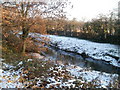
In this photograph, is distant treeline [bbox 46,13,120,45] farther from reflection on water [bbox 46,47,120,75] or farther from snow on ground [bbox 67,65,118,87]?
snow on ground [bbox 67,65,118,87]

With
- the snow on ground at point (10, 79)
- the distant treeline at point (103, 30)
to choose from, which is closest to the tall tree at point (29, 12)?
the snow on ground at point (10, 79)

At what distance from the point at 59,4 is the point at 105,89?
6220mm

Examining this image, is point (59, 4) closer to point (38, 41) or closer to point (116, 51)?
point (38, 41)

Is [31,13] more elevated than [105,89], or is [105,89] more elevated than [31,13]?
[31,13]

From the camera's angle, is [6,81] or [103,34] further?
[103,34]

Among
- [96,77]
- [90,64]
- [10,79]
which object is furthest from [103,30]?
[10,79]

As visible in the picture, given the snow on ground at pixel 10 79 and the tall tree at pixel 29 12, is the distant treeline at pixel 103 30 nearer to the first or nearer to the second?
the tall tree at pixel 29 12

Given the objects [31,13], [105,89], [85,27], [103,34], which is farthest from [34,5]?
[85,27]

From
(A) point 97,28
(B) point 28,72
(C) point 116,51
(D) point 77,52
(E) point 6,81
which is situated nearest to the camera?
(E) point 6,81

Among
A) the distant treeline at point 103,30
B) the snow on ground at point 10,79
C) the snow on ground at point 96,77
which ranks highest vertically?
the distant treeline at point 103,30

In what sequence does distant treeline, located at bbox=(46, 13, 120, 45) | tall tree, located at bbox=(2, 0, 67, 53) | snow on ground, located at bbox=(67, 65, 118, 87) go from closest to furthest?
snow on ground, located at bbox=(67, 65, 118, 87), tall tree, located at bbox=(2, 0, 67, 53), distant treeline, located at bbox=(46, 13, 120, 45)

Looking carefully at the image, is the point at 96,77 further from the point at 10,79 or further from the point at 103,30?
the point at 103,30

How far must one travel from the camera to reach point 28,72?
20.5 feet

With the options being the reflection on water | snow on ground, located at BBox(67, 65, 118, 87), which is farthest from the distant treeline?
snow on ground, located at BBox(67, 65, 118, 87)
